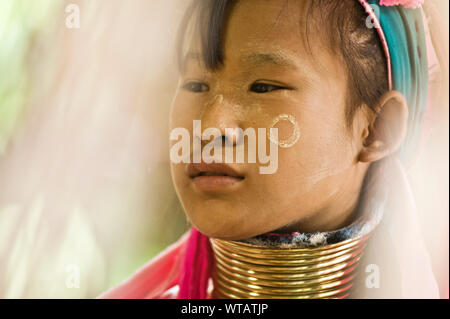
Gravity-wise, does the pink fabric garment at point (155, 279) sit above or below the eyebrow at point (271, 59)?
below

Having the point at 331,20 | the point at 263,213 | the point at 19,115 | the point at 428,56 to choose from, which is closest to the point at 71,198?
the point at 19,115

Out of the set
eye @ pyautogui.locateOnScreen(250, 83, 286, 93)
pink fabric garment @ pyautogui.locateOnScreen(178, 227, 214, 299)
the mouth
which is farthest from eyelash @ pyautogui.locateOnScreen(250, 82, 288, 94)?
pink fabric garment @ pyautogui.locateOnScreen(178, 227, 214, 299)

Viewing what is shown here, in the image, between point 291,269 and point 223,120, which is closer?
point 223,120

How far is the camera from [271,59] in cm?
77

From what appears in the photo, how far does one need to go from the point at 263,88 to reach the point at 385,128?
26 centimetres

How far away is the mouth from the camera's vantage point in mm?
791

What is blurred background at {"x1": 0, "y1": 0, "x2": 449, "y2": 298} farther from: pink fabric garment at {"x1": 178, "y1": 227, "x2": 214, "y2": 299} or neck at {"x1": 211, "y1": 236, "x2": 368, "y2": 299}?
neck at {"x1": 211, "y1": 236, "x2": 368, "y2": 299}

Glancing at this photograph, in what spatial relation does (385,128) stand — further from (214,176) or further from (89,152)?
(89,152)

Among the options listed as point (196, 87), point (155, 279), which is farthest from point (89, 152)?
point (196, 87)

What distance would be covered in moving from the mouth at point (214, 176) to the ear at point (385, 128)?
263 mm

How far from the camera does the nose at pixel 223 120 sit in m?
0.77

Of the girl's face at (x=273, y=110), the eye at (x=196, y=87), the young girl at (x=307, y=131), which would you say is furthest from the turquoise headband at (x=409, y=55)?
the eye at (x=196, y=87)

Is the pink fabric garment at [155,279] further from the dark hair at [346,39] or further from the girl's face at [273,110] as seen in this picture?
the dark hair at [346,39]
